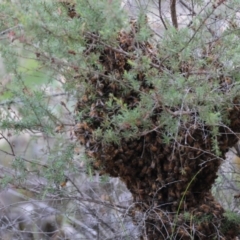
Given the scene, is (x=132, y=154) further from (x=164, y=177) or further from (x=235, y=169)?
(x=235, y=169)

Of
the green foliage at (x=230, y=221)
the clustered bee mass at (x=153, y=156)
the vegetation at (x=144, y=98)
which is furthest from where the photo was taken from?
the green foliage at (x=230, y=221)

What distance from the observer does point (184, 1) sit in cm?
362

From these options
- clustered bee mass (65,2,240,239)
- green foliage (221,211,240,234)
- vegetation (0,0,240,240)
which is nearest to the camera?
vegetation (0,0,240,240)

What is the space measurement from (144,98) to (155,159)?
15.3 inches

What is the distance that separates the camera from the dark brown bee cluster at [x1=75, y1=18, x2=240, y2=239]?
2.89m

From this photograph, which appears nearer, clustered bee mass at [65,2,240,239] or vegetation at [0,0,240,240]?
vegetation at [0,0,240,240]

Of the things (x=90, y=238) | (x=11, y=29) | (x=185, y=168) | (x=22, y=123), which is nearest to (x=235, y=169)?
(x=90, y=238)

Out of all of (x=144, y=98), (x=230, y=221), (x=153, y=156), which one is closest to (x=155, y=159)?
(x=153, y=156)

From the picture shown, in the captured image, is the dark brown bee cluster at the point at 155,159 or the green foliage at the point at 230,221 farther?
the green foliage at the point at 230,221

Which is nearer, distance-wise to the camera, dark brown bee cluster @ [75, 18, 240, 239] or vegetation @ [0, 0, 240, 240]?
vegetation @ [0, 0, 240, 240]

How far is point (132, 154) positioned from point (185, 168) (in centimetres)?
28

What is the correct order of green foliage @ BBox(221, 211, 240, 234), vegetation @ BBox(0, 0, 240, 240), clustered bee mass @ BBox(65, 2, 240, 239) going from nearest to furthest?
1. vegetation @ BBox(0, 0, 240, 240)
2. clustered bee mass @ BBox(65, 2, 240, 239)
3. green foliage @ BBox(221, 211, 240, 234)

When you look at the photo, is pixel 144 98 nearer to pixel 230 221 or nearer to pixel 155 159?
pixel 155 159

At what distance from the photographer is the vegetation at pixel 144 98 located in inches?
106
